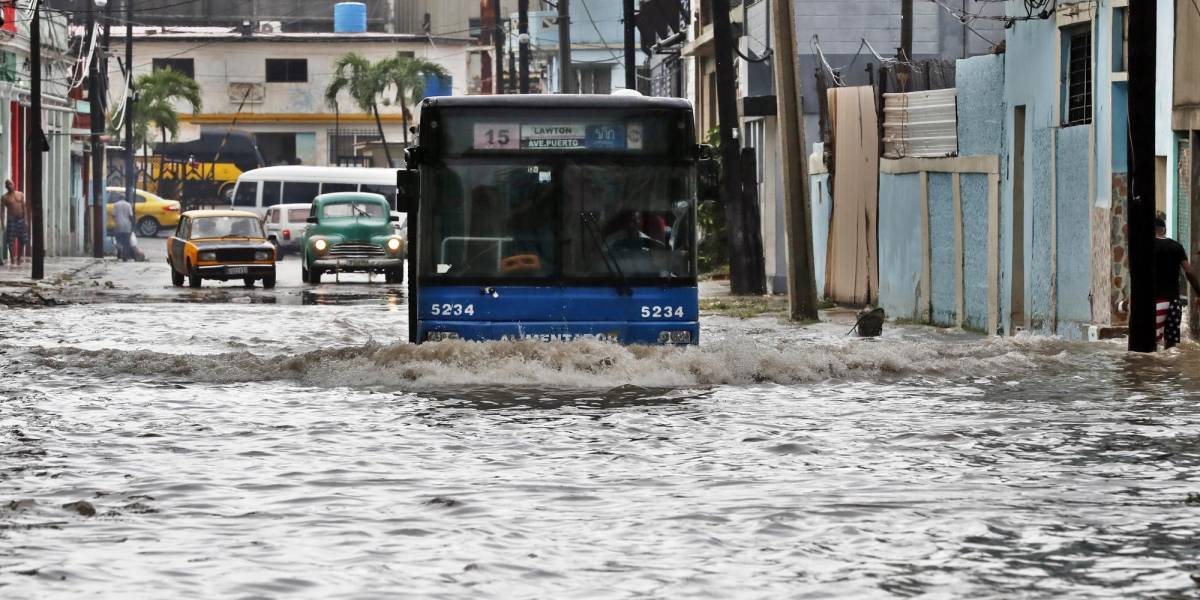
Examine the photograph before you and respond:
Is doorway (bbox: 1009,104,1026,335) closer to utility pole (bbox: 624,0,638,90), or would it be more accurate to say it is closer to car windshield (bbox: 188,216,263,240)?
utility pole (bbox: 624,0,638,90)

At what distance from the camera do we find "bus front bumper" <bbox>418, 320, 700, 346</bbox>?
17.9 meters

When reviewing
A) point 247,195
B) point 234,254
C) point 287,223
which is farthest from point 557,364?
point 247,195

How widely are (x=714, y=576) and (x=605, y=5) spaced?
6572 cm

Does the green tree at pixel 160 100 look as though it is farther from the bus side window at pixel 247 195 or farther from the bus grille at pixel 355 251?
the bus grille at pixel 355 251

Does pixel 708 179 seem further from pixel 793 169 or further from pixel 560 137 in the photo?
pixel 793 169

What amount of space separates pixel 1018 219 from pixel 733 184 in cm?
964

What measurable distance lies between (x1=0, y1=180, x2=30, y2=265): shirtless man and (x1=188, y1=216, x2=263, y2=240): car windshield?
6793 mm

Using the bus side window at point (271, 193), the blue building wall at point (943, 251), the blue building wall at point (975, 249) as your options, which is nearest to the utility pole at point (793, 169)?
the blue building wall at point (943, 251)

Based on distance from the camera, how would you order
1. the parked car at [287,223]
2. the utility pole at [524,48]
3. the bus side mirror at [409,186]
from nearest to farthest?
the bus side mirror at [409,186] → the utility pole at [524,48] → the parked car at [287,223]

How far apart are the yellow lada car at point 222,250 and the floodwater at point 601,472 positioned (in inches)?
769

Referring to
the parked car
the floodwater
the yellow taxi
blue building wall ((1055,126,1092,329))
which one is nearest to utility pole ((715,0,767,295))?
blue building wall ((1055,126,1092,329))

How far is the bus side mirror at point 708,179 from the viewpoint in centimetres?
1756

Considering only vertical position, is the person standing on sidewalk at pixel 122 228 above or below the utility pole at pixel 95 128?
below

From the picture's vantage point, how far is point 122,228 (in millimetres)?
57031
